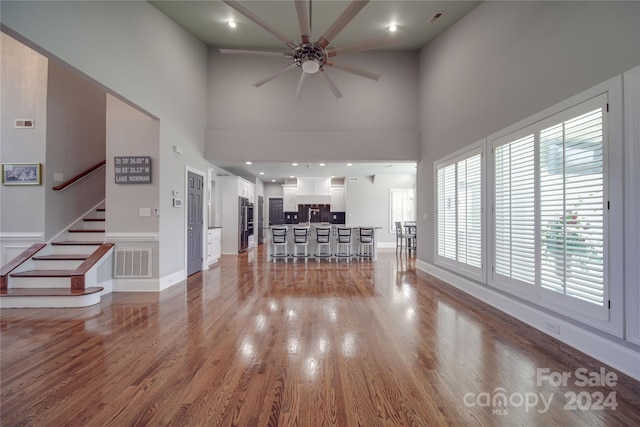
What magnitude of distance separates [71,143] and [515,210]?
687cm

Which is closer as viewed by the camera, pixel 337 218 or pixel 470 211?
pixel 470 211

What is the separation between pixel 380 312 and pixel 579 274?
193 centimetres

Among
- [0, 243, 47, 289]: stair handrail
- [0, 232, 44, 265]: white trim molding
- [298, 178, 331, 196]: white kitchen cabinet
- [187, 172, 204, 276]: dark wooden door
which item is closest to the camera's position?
[0, 243, 47, 289]: stair handrail

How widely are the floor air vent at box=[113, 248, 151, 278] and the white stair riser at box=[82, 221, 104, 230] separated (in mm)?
986

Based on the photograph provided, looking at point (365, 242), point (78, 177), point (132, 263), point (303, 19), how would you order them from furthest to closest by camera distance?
point (365, 242) < point (78, 177) < point (132, 263) < point (303, 19)

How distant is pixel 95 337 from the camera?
2533 millimetres

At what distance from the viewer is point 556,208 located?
2582 mm

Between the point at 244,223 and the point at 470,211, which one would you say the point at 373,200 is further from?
the point at 470,211

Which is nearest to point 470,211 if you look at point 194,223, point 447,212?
point 447,212

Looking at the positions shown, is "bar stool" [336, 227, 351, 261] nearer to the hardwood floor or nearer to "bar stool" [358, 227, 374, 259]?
"bar stool" [358, 227, 374, 259]

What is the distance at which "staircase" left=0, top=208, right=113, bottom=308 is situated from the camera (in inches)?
131

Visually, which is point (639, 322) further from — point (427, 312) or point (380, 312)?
point (380, 312)

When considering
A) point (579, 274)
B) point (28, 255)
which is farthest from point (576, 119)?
point (28, 255)

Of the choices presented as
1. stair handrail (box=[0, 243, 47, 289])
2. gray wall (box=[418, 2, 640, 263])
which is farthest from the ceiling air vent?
stair handrail (box=[0, 243, 47, 289])
